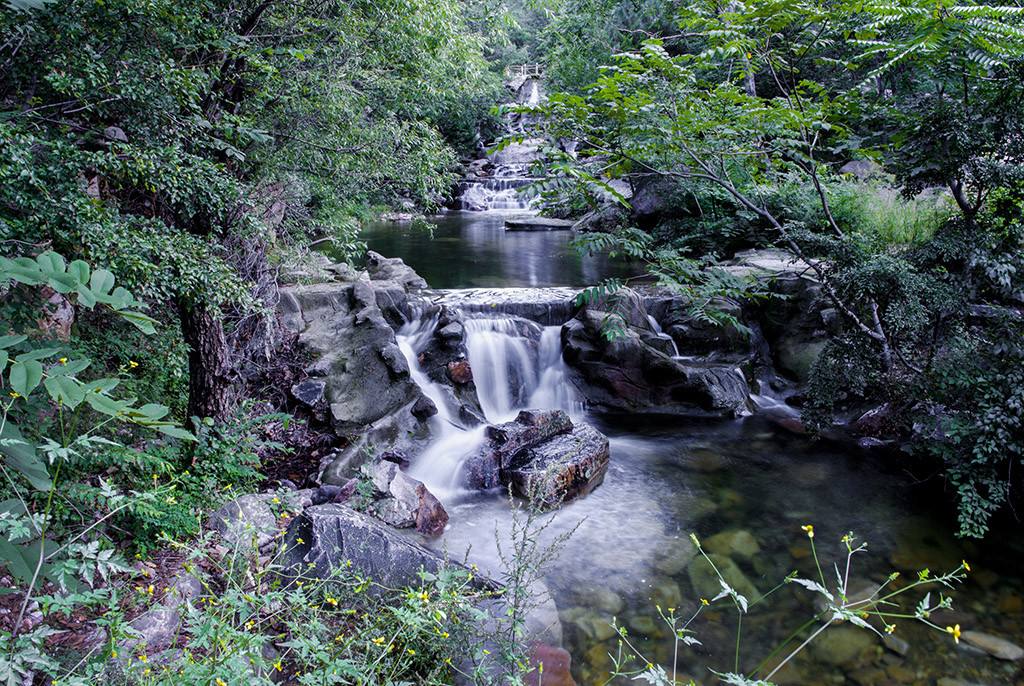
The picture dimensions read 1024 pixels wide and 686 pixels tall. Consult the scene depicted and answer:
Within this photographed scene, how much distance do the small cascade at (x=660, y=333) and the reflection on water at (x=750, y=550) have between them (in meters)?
1.99

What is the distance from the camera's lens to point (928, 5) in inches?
181

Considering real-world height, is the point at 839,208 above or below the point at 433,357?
above

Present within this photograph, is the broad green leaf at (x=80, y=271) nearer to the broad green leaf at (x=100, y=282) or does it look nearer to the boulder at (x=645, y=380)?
the broad green leaf at (x=100, y=282)

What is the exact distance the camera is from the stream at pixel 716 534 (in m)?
4.09

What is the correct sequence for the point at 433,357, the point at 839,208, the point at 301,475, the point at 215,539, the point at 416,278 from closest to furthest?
the point at 215,539 < the point at 301,475 < the point at 433,357 < the point at 839,208 < the point at 416,278

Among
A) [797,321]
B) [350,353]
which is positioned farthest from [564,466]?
[797,321]

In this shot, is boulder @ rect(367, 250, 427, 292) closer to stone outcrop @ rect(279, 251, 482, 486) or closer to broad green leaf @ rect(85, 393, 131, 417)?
stone outcrop @ rect(279, 251, 482, 486)

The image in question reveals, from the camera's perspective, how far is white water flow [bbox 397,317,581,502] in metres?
7.86

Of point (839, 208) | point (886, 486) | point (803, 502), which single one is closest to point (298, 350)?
point (803, 502)

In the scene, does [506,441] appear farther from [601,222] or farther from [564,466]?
[601,222]

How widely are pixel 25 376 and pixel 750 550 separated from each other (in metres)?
5.43

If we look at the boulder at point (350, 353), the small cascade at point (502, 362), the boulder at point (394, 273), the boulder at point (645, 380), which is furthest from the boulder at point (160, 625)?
the boulder at point (394, 273)

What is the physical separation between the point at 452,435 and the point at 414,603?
4.59 metres

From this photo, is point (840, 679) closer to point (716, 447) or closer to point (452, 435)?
A: point (716, 447)
